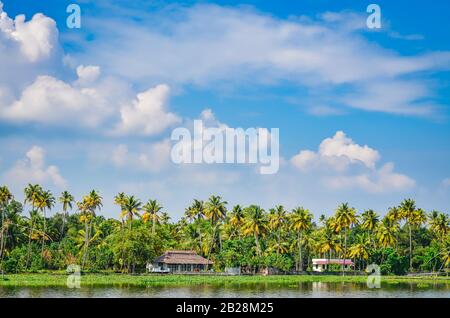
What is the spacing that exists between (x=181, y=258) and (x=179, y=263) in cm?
99

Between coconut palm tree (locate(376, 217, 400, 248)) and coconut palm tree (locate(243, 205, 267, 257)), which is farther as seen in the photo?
coconut palm tree (locate(376, 217, 400, 248))

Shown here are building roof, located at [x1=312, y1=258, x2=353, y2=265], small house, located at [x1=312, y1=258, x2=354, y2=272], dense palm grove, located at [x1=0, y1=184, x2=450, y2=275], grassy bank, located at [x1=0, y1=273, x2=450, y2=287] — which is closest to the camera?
grassy bank, located at [x1=0, y1=273, x2=450, y2=287]

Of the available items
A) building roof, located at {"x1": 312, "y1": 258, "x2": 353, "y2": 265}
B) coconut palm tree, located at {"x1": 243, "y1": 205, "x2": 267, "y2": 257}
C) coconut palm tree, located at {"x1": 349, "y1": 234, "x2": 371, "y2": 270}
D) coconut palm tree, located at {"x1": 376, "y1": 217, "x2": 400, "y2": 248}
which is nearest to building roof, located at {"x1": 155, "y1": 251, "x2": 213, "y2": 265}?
coconut palm tree, located at {"x1": 243, "y1": 205, "x2": 267, "y2": 257}

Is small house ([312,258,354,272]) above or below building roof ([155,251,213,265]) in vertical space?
below

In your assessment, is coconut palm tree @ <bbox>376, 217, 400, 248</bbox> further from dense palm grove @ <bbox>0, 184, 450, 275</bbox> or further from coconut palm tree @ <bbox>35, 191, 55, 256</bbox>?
coconut palm tree @ <bbox>35, 191, 55, 256</bbox>

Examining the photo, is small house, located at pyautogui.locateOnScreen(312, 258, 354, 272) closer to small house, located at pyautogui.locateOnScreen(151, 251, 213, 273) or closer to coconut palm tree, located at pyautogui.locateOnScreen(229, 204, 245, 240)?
coconut palm tree, located at pyautogui.locateOnScreen(229, 204, 245, 240)

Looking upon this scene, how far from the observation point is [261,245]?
3514 inches

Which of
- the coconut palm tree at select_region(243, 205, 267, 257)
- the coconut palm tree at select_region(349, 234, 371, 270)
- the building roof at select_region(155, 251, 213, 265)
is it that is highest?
the coconut palm tree at select_region(243, 205, 267, 257)

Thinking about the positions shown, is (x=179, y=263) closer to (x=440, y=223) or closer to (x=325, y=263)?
(x=325, y=263)

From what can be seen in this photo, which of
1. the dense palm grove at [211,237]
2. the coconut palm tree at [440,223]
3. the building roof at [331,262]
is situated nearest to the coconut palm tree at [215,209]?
the dense palm grove at [211,237]

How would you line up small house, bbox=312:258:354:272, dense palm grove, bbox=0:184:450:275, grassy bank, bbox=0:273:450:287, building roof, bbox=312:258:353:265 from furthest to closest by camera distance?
1. small house, bbox=312:258:354:272
2. building roof, bbox=312:258:353:265
3. dense palm grove, bbox=0:184:450:275
4. grassy bank, bbox=0:273:450:287

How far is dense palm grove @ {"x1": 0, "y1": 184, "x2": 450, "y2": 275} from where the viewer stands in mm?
74938

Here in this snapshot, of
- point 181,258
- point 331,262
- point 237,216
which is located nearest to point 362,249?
point 331,262
